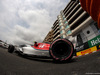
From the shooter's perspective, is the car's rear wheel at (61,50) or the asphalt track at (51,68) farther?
the car's rear wheel at (61,50)

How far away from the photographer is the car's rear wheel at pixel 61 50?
148cm

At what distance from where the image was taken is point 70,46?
5.09 ft

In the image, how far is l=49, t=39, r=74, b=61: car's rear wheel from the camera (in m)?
1.48

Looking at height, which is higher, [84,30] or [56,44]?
[84,30]

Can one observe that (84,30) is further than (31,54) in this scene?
Yes

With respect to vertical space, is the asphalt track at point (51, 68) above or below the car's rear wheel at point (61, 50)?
below

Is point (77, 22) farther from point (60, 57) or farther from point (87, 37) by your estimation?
point (60, 57)

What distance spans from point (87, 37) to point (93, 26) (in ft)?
9.44

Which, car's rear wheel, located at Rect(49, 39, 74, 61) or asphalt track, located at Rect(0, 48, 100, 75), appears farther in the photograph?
A: car's rear wheel, located at Rect(49, 39, 74, 61)

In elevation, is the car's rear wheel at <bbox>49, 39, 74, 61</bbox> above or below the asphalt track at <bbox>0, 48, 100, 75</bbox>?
above

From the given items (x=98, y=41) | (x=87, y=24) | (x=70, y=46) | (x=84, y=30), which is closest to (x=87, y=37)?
(x=84, y=30)

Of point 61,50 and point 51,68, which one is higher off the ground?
point 61,50

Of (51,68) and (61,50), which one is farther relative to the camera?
(61,50)

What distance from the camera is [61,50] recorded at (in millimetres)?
1623
